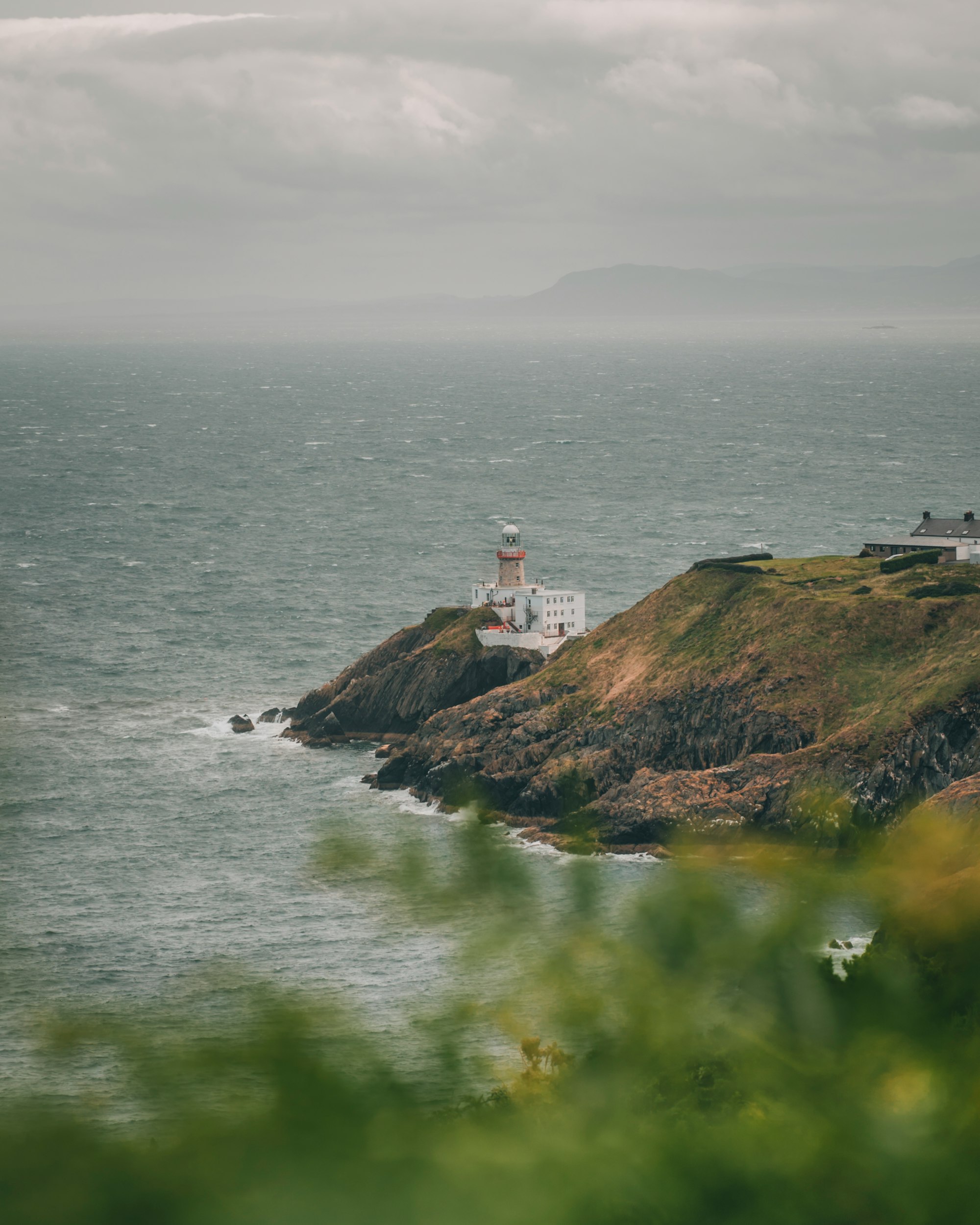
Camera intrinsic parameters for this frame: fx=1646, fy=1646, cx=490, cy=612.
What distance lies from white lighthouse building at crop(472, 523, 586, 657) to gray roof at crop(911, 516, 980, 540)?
28.1 metres

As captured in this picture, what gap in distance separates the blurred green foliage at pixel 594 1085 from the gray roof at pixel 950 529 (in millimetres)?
116950

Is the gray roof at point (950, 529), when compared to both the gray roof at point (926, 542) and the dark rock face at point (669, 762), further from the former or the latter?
the dark rock face at point (669, 762)

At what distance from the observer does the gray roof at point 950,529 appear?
127875 millimetres

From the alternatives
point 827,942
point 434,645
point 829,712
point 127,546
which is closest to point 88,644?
point 434,645

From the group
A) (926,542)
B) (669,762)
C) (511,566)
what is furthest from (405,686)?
(926,542)

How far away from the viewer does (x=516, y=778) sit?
9831 centimetres

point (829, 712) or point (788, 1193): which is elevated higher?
point (788, 1193)

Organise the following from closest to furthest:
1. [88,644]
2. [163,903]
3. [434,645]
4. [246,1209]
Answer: [246,1209] → [163,903] → [434,645] → [88,644]

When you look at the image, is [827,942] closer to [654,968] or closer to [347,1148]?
[654,968]

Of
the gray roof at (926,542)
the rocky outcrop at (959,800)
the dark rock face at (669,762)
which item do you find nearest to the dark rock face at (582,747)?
the dark rock face at (669,762)

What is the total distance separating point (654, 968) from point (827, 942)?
1.86m

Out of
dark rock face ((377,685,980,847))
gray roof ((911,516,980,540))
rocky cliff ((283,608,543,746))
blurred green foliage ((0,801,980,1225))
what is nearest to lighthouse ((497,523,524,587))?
rocky cliff ((283,608,543,746))

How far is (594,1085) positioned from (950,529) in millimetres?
123405

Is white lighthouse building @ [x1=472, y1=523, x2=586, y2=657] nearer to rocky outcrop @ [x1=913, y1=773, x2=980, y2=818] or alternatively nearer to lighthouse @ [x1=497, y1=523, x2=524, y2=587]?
lighthouse @ [x1=497, y1=523, x2=524, y2=587]
